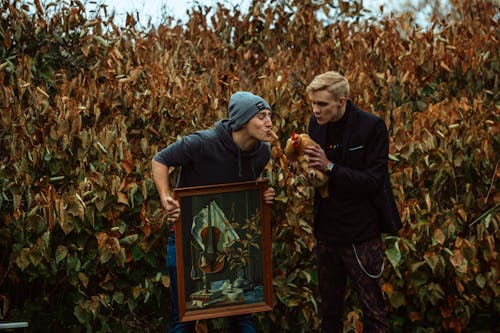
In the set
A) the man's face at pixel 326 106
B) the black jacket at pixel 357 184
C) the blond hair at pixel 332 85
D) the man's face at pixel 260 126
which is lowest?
the black jacket at pixel 357 184

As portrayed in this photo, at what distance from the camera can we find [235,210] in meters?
4.61

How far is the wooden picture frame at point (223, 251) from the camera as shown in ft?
14.7

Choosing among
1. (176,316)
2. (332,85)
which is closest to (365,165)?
(332,85)

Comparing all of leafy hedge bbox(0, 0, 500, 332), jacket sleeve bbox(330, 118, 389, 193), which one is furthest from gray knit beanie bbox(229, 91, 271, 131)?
leafy hedge bbox(0, 0, 500, 332)

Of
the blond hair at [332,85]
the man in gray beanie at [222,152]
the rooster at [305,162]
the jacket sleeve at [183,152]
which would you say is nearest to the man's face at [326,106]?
the blond hair at [332,85]

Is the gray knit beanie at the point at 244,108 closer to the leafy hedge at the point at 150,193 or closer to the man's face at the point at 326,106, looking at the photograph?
the man's face at the point at 326,106

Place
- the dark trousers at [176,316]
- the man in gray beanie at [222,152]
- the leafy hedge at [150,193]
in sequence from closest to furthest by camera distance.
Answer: the man in gray beanie at [222,152]
the dark trousers at [176,316]
the leafy hedge at [150,193]

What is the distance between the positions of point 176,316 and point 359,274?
40.7 inches

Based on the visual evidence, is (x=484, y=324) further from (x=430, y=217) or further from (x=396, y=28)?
(x=396, y=28)

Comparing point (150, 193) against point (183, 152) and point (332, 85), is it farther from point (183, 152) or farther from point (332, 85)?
point (332, 85)

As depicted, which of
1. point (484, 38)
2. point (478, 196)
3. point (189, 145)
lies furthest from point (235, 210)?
point (484, 38)

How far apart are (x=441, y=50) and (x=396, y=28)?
0.91m

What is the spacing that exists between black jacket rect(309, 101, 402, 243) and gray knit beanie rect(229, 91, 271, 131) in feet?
1.31

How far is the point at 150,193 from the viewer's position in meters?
5.44
